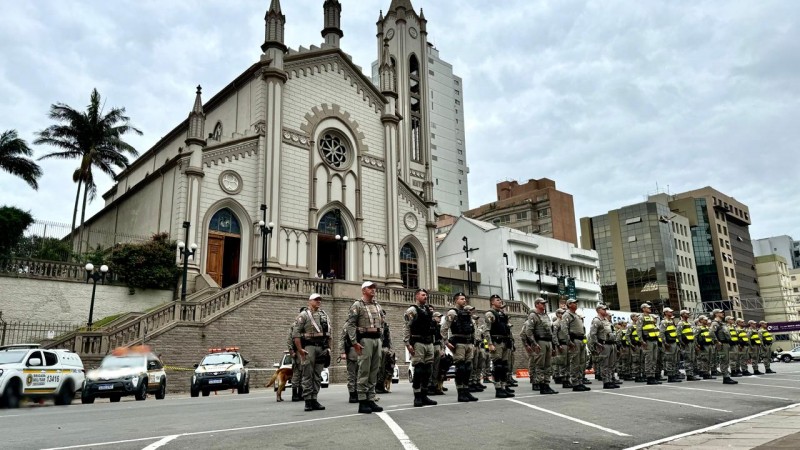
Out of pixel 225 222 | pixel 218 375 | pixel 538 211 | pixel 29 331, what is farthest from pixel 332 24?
pixel 538 211

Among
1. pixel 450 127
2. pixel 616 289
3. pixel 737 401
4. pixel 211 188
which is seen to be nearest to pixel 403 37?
pixel 211 188

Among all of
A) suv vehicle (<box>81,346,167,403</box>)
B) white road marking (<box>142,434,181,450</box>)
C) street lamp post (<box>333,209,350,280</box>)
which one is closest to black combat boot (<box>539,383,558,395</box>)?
white road marking (<box>142,434,181,450</box>)

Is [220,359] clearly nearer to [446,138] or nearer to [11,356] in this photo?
[11,356]

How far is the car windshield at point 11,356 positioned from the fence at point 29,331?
10.8 metres

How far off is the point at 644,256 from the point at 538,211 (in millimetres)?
15780

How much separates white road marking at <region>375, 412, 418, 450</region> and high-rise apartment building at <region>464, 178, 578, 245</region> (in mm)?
78395

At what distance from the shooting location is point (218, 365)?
60.1 feet

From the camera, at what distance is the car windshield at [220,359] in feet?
60.4

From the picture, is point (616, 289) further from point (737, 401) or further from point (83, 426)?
point (83, 426)

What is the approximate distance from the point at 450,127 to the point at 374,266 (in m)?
68.4

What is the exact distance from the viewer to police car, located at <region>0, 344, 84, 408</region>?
13734 millimetres

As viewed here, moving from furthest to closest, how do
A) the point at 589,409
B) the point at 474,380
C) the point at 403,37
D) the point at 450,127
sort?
the point at 450,127 < the point at 403,37 < the point at 474,380 < the point at 589,409

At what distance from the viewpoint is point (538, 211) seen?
87625 mm

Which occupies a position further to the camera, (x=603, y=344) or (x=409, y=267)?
(x=409, y=267)
